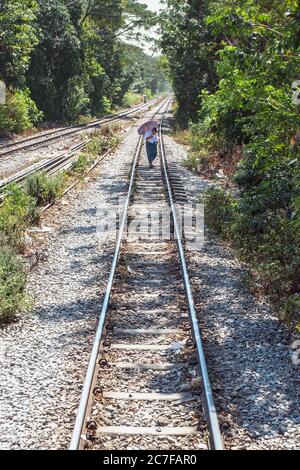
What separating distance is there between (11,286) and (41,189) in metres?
6.80

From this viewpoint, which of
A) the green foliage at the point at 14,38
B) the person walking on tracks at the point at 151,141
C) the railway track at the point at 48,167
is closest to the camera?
the railway track at the point at 48,167

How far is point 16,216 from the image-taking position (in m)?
11.0

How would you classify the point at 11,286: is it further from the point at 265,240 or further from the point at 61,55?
the point at 61,55

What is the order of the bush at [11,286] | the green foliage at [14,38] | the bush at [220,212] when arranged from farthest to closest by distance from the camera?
the green foliage at [14,38]
the bush at [220,212]
the bush at [11,286]

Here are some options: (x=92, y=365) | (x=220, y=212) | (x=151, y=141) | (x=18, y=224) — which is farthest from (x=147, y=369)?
(x=151, y=141)

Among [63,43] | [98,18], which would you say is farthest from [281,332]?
[98,18]

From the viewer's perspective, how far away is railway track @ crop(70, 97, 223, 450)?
456 centimetres

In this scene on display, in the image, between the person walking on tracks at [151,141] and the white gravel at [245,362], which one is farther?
the person walking on tracks at [151,141]

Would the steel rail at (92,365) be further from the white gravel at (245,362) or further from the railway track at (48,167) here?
the railway track at (48,167)

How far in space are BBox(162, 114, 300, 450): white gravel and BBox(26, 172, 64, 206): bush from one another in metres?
6.17

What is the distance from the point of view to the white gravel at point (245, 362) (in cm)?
463

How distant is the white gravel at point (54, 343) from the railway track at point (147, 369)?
0.21 meters

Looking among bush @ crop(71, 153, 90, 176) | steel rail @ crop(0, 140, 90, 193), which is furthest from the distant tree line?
bush @ crop(71, 153, 90, 176)

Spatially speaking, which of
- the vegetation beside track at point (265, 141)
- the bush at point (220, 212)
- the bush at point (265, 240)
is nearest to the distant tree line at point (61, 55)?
the vegetation beside track at point (265, 141)
